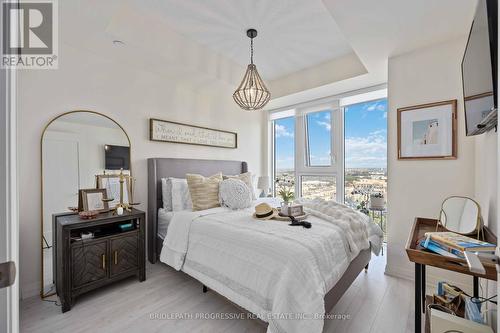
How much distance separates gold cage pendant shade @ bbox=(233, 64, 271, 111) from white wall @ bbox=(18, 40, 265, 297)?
87 cm

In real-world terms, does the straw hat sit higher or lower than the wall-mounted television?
lower

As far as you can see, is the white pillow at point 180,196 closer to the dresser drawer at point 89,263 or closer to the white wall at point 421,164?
the dresser drawer at point 89,263

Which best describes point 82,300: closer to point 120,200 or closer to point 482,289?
point 120,200

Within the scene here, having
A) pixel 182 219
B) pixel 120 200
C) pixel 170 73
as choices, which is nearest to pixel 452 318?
pixel 182 219

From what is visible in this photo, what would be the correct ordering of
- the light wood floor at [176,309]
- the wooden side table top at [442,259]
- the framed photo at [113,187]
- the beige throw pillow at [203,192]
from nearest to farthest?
the wooden side table top at [442,259] < the light wood floor at [176,309] < the framed photo at [113,187] < the beige throw pillow at [203,192]

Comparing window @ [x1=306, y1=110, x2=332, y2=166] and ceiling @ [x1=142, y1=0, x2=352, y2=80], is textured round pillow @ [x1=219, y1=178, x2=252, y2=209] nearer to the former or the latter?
ceiling @ [x1=142, y1=0, x2=352, y2=80]

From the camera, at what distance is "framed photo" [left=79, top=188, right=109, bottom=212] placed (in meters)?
2.18

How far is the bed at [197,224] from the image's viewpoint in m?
1.70

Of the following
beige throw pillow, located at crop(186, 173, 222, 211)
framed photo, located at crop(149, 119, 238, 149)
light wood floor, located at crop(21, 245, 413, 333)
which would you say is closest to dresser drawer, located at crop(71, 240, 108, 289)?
light wood floor, located at crop(21, 245, 413, 333)

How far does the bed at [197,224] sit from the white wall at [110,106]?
0.53ft

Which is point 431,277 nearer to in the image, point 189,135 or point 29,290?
point 189,135

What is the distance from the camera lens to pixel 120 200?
257cm

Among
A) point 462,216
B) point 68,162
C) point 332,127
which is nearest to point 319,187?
point 332,127

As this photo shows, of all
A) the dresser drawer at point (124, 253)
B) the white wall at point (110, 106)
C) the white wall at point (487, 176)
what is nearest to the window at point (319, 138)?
the white wall at point (110, 106)
